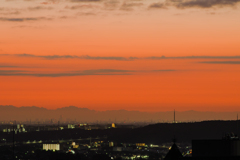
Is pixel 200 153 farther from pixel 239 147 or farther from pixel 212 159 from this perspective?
pixel 212 159

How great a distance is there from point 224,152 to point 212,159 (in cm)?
760

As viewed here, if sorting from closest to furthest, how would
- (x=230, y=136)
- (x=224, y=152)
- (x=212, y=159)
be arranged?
(x=212, y=159) → (x=224, y=152) → (x=230, y=136)

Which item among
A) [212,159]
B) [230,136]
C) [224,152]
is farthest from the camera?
[230,136]

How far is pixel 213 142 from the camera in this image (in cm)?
5494

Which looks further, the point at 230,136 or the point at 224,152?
the point at 230,136

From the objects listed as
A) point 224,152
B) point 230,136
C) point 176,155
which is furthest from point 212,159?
point 230,136

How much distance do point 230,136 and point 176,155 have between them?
1507cm

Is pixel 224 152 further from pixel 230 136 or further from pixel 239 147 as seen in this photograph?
pixel 230 136

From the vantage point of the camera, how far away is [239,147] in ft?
181

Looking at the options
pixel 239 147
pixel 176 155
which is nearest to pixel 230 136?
pixel 239 147

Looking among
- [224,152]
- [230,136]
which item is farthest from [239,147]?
[230,136]

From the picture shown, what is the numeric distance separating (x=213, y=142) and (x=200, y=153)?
5.26 ft

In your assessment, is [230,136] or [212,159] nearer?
[212,159]

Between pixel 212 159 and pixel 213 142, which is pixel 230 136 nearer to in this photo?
pixel 213 142
